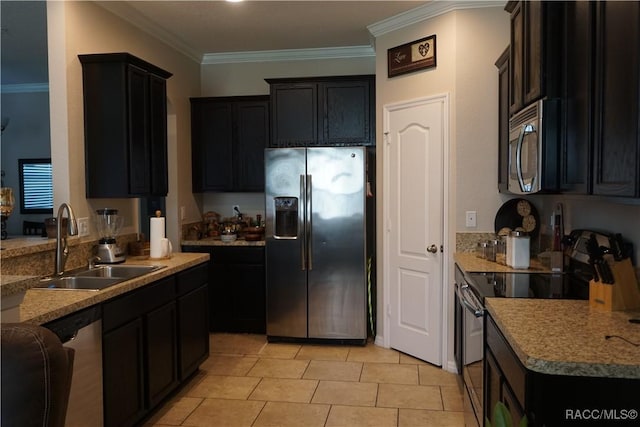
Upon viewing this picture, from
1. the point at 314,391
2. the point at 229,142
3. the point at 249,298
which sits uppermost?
the point at 229,142

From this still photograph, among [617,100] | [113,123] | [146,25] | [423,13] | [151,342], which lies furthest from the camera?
[146,25]

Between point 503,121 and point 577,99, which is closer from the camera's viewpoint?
point 577,99

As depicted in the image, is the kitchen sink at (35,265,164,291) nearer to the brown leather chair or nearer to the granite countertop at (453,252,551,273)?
the brown leather chair

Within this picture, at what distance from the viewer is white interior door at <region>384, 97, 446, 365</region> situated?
12.7ft

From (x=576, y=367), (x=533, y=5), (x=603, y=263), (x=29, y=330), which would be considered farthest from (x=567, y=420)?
(x=533, y=5)

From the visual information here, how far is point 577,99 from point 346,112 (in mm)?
2842

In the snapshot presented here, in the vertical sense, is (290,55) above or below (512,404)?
above

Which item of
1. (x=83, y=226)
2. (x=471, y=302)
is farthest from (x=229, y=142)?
(x=471, y=302)

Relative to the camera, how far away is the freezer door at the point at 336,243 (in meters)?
4.33

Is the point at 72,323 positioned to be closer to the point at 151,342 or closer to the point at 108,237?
the point at 151,342

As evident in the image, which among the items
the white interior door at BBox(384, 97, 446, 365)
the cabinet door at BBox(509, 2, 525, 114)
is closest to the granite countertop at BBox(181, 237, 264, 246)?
the white interior door at BBox(384, 97, 446, 365)

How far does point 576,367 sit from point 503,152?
227cm

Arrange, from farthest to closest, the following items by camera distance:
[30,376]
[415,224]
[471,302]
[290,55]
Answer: [290,55], [415,224], [471,302], [30,376]

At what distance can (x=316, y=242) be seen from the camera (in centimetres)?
443
